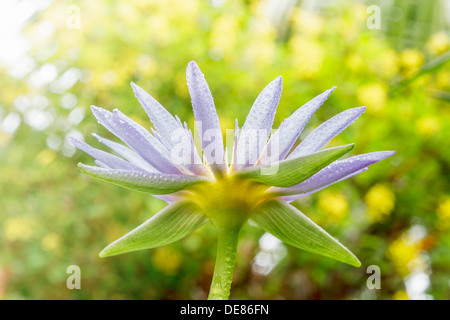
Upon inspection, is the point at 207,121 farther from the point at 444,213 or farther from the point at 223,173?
the point at 444,213

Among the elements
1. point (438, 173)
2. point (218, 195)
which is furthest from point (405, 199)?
point (218, 195)

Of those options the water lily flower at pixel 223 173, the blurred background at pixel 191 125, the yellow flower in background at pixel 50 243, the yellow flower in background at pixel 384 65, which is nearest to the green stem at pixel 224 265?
the water lily flower at pixel 223 173

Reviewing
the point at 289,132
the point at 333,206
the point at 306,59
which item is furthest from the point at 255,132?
the point at 306,59

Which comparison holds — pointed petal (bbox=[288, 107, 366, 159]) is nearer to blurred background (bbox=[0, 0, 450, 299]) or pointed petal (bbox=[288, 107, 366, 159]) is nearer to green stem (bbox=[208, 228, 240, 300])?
green stem (bbox=[208, 228, 240, 300])

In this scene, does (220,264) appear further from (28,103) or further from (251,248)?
(28,103)

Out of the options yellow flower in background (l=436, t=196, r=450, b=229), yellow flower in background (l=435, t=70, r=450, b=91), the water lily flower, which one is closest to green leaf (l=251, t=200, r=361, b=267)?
the water lily flower
